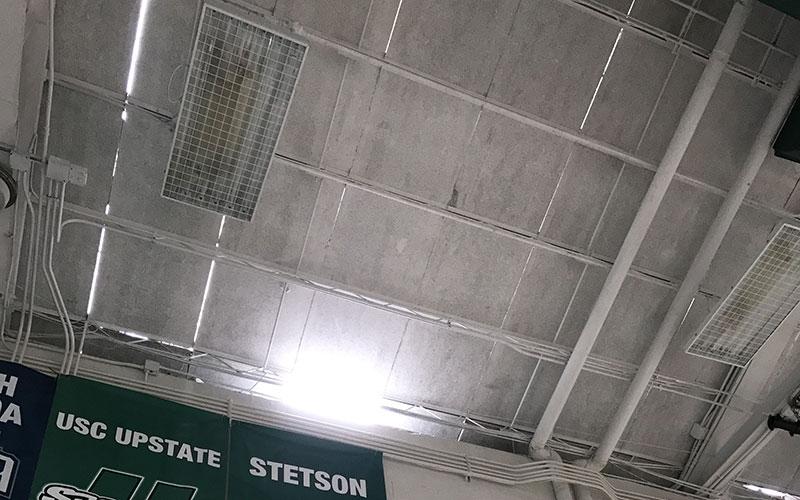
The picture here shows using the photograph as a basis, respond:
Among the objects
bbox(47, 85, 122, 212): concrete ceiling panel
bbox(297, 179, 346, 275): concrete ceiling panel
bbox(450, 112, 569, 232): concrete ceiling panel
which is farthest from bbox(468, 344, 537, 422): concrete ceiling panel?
bbox(47, 85, 122, 212): concrete ceiling panel

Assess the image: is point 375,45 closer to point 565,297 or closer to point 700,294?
point 565,297

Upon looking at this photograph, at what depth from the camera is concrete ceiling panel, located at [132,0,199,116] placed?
6395 mm

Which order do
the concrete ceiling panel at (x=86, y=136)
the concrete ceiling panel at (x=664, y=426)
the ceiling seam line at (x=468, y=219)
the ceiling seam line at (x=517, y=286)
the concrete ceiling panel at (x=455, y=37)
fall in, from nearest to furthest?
the concrete ceiling panel at (x=86, y=136)
the concrete ceiling panel at (x=455, y=37)
the ceiling seam line at (x=468, y=219)
the ceiling seam line at (x=517, y=286)
the concrete ceiling panel at (x=664, y=426)

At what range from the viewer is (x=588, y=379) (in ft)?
27.7

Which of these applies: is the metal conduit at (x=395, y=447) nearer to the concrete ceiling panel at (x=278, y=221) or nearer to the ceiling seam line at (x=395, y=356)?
the ceiling seam line at (x=395, y=356)

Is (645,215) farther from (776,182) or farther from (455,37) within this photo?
(455,37)

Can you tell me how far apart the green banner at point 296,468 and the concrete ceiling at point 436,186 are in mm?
948

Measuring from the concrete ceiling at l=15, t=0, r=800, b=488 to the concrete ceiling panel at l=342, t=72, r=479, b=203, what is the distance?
0.07ft

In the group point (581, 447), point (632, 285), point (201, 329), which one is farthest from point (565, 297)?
point (201, 329)

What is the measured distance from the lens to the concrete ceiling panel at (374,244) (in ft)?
24.1

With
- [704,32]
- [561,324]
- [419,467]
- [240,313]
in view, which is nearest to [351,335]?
[240,313]

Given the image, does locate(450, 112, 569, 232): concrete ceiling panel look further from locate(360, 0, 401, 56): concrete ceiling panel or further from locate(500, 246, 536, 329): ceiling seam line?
locate(360, 0, 401, 56): concrete ceiling panel

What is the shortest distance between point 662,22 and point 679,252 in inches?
104

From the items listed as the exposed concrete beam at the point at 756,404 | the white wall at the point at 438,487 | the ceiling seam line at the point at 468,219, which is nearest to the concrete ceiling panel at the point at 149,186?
the ceiling seam line at the point at 468,219
